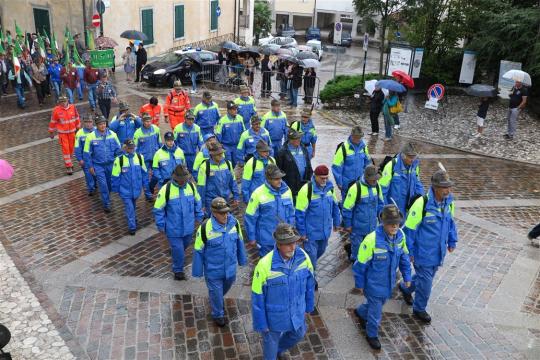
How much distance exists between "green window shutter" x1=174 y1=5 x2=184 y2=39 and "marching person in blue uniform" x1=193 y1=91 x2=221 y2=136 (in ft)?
69.4

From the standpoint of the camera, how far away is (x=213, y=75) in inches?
930

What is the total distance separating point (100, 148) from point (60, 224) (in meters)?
1.57

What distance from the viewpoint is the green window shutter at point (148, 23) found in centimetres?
2835

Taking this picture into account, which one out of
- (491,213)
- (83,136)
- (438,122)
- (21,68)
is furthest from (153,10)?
(491,213)

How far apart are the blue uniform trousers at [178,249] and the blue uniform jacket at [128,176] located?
6.18 feet

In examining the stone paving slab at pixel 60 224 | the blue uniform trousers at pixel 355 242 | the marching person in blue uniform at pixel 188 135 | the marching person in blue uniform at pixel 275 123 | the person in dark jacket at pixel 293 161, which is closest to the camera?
the blue uniform trousers at pixel 355 242

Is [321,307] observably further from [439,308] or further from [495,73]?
[495,73]

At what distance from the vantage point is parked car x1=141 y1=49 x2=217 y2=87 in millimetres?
22703

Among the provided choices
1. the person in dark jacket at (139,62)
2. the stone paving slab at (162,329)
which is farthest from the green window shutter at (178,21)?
the stone paving slab at (162,329)

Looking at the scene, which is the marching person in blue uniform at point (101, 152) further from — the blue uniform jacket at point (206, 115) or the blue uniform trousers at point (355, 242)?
the blue uniform trousers at point (355, 242)

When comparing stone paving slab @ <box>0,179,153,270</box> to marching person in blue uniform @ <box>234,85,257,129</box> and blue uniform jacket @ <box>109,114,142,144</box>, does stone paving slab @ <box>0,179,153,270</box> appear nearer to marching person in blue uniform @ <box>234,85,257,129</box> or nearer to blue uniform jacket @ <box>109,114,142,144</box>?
blue uniform jacket @ <box>109,114,142,144</box>

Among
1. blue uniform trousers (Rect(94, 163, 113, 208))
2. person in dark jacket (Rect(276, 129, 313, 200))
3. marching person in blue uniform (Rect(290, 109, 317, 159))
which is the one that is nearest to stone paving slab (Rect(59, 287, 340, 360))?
person in dark jacket (Rect(276, 129, 313, 200))

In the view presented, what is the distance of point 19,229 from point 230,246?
5.03 m

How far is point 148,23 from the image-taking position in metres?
28.8
